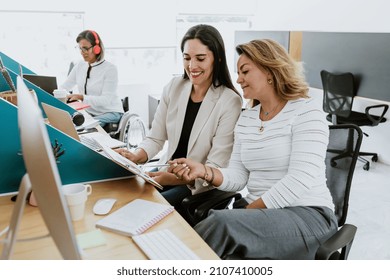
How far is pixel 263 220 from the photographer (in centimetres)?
126

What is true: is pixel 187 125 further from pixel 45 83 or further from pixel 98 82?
pixel 98 82

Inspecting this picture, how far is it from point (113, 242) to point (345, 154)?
97 centimetres

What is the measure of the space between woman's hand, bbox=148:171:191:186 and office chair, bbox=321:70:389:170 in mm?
Answer: 2434

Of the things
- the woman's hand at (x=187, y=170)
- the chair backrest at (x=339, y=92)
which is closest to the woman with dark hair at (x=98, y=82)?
the woman's hand at (x=187, y=170)

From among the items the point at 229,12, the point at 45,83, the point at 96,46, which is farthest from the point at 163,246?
the point at 229,12

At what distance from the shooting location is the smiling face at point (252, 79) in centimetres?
148

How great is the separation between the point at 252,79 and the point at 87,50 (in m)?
2.17

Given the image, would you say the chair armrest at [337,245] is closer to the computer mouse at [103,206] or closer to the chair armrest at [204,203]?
the chair armrest at [204,203]

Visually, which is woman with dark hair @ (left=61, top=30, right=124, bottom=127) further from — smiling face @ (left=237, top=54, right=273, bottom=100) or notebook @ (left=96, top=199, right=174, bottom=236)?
notebook @ (left=96, top=199, right=174, bottom=236)

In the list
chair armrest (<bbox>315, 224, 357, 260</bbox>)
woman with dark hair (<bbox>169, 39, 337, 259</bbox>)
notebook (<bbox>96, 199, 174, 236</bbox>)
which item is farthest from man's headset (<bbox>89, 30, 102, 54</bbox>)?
chair armrest (<bbox>315, 224, 357, 260</bbox>)

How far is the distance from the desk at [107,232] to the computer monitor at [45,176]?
309mm

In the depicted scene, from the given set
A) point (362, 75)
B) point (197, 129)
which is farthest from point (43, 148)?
point (362, 75)

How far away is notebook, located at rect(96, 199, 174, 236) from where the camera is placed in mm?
1056
